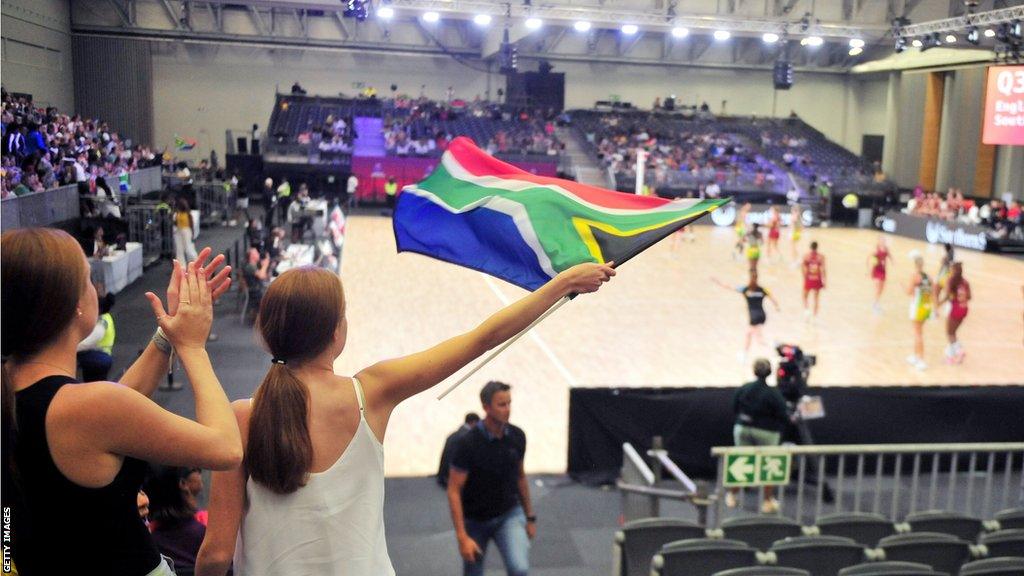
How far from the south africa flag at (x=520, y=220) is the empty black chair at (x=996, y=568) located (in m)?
2.52

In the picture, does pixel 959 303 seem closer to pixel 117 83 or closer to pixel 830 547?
pixel 830 547

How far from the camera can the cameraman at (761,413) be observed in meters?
7.59

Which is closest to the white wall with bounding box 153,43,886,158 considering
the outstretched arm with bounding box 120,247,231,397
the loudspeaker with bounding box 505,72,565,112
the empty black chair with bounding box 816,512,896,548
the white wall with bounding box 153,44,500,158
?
the white wall with bounding box 153,44,500,158

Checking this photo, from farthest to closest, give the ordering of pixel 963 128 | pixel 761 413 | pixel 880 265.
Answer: pixel 963 128, pixel 880 265, pixel 761 413

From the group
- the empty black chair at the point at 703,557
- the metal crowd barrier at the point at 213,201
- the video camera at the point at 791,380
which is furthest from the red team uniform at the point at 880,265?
the metal crowd barrier at the point at 213,201

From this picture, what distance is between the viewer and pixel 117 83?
34.2m

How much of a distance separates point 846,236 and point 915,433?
24.3 m

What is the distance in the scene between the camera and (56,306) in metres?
1.72

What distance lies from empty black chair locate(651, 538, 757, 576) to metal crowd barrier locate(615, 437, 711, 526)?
0.71m

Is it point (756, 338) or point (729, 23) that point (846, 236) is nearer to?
point (729, 23)

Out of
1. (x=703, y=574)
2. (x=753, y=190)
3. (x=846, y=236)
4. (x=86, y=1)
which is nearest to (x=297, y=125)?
(x=86, y=1)

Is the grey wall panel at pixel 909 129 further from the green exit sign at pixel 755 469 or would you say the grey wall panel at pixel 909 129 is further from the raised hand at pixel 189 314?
the raised hand at pixel 189 314

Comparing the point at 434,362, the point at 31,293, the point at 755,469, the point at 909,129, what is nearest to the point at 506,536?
the point at 755,469

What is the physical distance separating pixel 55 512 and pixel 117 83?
36.6 meters
